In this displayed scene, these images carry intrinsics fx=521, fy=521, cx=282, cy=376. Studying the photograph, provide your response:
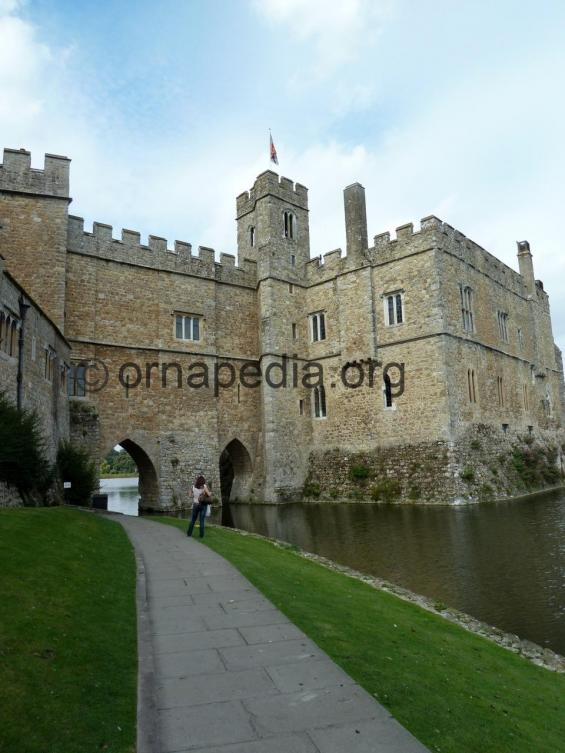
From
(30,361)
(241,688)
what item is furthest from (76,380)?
(241,688)

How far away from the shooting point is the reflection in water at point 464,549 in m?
9.12

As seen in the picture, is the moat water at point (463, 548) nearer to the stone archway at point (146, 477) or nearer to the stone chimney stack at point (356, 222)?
the stone archway at point (146, 477)

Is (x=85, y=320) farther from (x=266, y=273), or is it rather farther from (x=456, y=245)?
(x=456, y=245)

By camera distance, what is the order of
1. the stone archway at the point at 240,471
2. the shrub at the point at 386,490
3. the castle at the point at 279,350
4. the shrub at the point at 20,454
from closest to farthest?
the shrub at the point at 20,454 → the castle at the point at 279,350 → the shrub at the point at 386,490 → the stone archway at the point at 240,471

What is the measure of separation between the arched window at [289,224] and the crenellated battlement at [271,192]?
2.43ft

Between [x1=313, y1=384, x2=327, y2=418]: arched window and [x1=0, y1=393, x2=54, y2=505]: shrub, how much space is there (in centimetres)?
1739

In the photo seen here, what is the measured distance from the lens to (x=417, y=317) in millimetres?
26297

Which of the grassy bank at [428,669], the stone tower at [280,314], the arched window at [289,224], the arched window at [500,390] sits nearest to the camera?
the grassy bank at [428,669]

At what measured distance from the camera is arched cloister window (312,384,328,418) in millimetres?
29627

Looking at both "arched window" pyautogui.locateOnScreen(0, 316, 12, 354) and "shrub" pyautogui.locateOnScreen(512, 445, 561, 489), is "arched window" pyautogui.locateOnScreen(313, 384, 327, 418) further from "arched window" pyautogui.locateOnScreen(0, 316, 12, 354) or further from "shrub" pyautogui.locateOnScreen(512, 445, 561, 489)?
"arched window" pyautogui.locateOnScreen(0, 316, 12, 354)

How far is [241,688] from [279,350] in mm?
24906

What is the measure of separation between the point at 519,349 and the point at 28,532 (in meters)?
32.2

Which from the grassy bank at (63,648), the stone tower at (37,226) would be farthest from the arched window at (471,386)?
the grassy bank at (63,648)

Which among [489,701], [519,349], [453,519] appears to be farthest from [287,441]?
[489,701]
